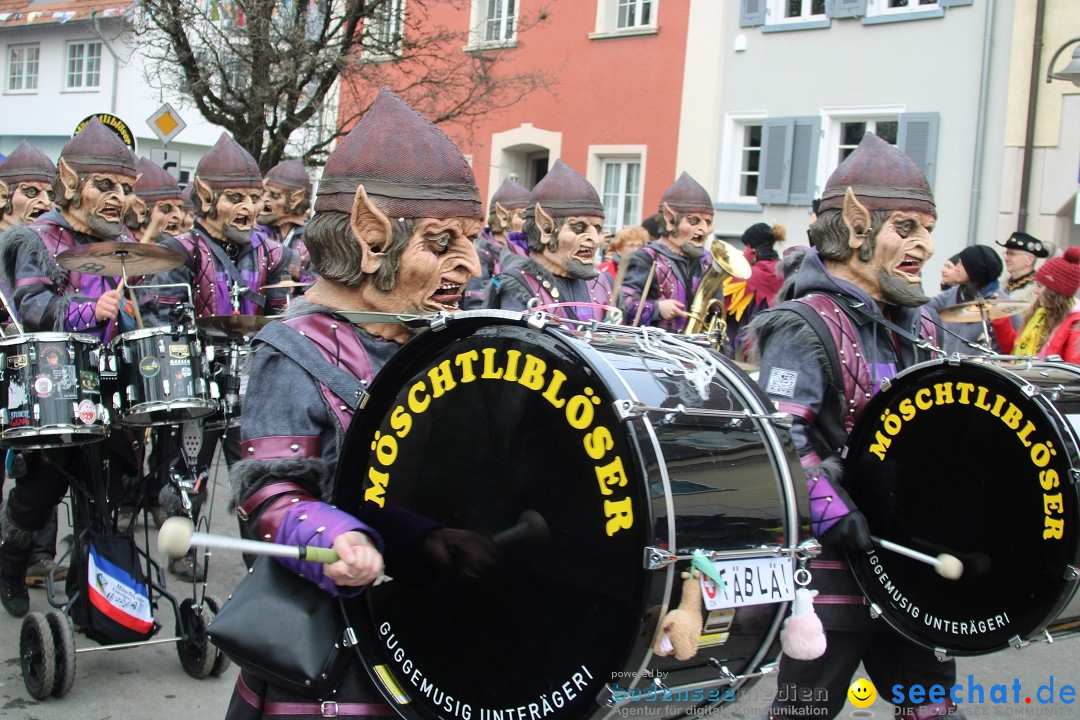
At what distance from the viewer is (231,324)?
5184mm

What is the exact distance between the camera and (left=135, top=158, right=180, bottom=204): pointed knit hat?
873 cm

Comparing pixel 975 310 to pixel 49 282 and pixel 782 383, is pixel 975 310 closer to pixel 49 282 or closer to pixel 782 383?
pixel 782 383

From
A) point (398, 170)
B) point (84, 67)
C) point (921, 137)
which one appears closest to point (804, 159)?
point (921, 137)

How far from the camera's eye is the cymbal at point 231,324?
16.8ft

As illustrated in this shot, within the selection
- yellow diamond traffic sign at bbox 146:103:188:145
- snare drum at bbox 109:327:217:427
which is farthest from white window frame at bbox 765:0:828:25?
snare drum at bbox 109:327:217:427

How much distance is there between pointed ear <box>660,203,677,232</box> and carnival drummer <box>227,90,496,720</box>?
675 cm

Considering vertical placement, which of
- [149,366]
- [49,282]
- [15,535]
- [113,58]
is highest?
[113,58]

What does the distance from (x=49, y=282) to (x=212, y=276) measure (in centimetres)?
114

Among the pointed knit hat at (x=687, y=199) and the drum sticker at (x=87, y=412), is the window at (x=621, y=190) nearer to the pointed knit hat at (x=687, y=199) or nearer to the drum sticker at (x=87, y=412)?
the pointed knit hat at (x=687, y=199)

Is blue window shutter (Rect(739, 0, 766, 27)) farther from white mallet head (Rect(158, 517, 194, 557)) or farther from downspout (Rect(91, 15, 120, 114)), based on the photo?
white mallet head (Rect(158, 517, 194, 557))

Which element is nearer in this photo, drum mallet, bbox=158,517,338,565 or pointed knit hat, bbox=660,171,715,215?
drum mallet, bbox=158,517,338,565

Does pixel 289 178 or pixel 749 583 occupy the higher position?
pixel 289 178

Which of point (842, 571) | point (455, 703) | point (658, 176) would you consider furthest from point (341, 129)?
point (455, 703)

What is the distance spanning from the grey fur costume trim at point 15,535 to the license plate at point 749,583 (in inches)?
162
